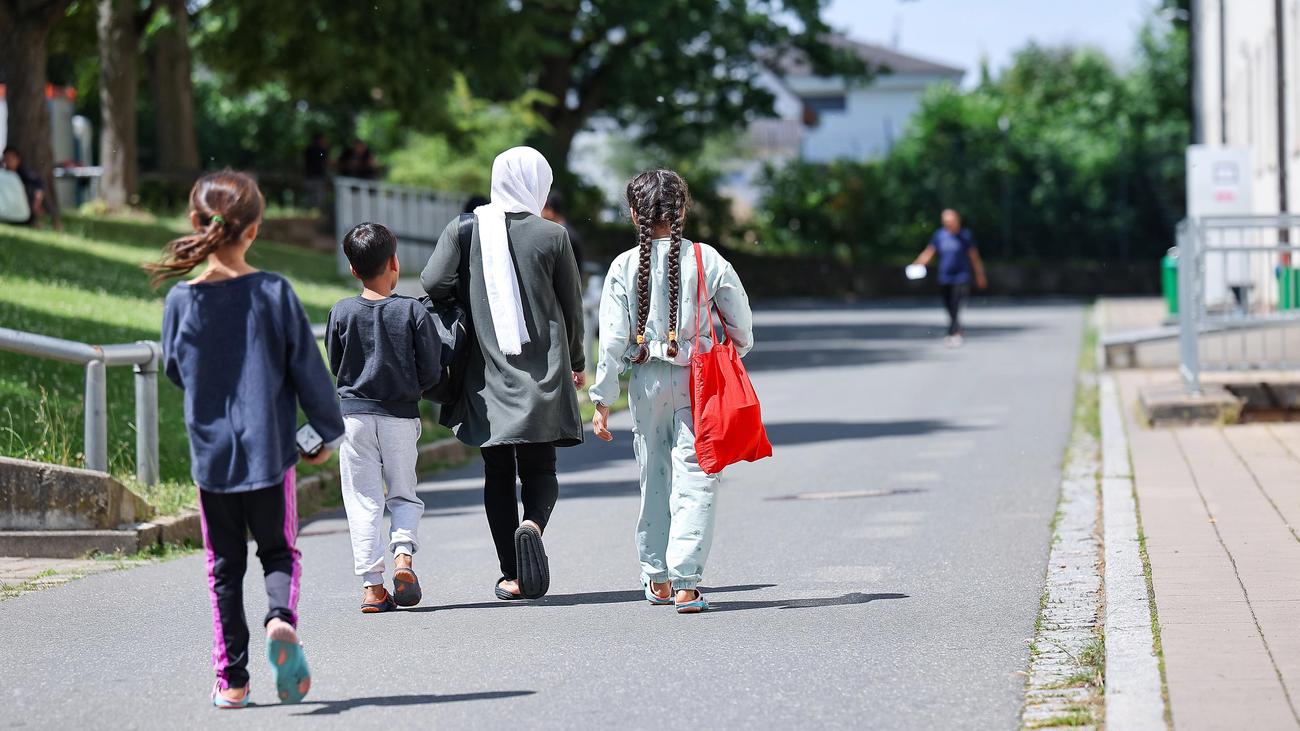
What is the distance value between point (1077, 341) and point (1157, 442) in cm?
1326

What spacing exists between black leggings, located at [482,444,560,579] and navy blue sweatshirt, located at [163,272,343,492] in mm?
1879

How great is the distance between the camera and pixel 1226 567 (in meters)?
7.04

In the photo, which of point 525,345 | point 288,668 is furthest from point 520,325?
point 288,668

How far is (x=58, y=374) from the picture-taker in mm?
11852

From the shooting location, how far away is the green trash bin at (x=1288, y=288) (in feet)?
46.4

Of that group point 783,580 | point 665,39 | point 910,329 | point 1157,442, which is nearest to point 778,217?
point 665,39

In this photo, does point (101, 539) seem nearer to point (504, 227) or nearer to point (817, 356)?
point (504, 227)

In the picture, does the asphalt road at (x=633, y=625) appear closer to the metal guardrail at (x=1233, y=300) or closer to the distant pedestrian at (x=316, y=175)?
the metal guardrail at (x=1233, y=300)

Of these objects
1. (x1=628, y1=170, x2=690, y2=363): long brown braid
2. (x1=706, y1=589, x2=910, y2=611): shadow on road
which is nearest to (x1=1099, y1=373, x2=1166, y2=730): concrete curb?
(x1=706, y1=589, x2=910, y2=611): shadow on road

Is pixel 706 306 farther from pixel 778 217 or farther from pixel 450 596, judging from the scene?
pixel 778 217

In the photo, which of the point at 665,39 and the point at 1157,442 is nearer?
the point at 1157,442

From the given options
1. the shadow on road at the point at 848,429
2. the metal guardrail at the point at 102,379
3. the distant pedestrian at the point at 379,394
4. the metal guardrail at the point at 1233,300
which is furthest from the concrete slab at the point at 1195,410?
the distant pedestrian at the point at 379,394

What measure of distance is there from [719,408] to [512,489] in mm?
934

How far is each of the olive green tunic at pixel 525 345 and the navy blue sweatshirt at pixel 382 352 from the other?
21cm
